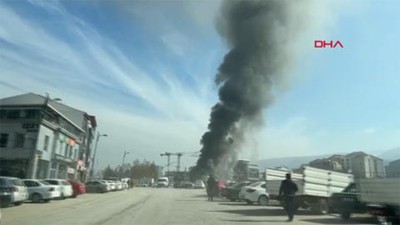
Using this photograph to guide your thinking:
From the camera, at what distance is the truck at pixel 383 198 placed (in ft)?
46.9

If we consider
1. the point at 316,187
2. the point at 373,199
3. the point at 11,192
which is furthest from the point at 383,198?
the point at 11,192

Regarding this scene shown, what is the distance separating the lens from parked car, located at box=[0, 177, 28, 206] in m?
21.5

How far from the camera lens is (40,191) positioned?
27.2m

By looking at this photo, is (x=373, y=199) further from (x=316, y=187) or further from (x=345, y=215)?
(x=316, y=187)

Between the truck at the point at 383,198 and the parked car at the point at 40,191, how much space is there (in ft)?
64.5

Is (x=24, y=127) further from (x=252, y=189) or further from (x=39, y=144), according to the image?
(x=252, y=189)

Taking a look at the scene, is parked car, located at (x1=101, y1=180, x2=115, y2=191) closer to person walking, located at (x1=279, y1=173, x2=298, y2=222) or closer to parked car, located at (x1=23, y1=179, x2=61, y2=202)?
parked car, located at (x1=23, y1=179, x2=61, y2=202)

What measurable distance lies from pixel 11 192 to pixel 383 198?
17527mm

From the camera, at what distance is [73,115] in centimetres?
7375

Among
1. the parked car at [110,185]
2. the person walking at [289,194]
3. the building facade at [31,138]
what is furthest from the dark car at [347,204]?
the parked car at [110,185]

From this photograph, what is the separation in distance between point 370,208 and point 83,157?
6589 centimetres

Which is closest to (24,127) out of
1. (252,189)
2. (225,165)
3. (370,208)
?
(252,189)

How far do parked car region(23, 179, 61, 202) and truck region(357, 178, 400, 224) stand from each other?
19651 millimetres

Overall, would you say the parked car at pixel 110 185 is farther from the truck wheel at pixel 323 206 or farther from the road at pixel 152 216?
the truck wheel at pixel 323 206
